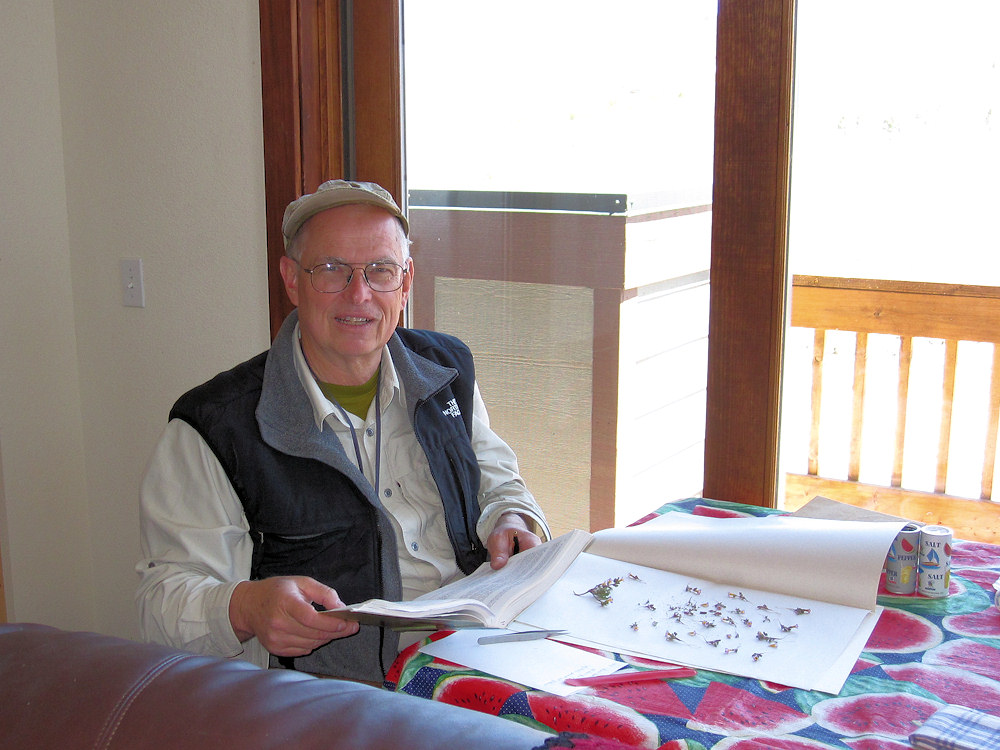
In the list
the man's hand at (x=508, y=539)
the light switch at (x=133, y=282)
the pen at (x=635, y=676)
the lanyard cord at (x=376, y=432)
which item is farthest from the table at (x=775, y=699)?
the light switch at (x=133, y=282)

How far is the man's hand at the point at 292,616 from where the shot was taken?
3.53 feet

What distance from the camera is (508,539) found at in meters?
1.39

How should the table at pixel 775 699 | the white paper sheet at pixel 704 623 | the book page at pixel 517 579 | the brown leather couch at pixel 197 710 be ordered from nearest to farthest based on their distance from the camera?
the brown leather couch at pixel 197 710 → the table at pixel 775 699 → the white paper sheet at pixel 704 623 → the book page at pixel 517 579

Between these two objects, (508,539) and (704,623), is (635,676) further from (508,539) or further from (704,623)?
(508,539)

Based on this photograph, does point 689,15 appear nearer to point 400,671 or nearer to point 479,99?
point 479,99

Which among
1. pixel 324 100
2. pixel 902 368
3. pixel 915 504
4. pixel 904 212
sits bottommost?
pixel 915 504

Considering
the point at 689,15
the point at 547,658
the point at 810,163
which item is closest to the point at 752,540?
the point at 547,658

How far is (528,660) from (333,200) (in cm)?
80

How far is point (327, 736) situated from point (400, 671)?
1.08ft

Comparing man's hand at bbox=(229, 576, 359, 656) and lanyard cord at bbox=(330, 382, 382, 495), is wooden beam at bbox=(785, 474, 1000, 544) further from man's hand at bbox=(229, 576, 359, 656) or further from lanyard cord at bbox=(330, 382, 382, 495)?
man's hand at bbox=(229, 576, 359, 656)

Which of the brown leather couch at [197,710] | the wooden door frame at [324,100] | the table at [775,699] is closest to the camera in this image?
the brown leather couch at [197,710]

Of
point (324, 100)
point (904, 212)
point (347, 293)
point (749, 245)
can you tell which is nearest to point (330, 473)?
point (347, 293)

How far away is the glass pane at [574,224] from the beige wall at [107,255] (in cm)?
41

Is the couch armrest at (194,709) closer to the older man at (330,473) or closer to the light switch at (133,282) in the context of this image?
the older man at (330,473)
